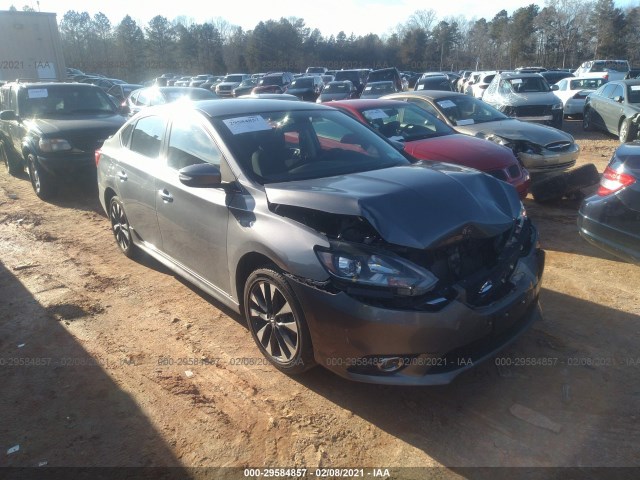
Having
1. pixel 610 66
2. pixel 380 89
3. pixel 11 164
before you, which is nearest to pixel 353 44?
pixel 610 66

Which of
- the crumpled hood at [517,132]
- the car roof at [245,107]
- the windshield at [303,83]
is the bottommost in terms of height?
the crumpled hood at [517,132]

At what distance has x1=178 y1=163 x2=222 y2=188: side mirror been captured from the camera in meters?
3.42

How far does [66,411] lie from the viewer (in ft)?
10.3

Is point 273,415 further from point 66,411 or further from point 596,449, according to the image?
point 596,449

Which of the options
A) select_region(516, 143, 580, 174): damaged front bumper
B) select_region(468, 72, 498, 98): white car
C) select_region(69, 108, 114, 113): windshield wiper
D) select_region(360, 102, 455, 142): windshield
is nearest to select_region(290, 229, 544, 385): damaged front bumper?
select_region(360, 102, 455, 142): windshield

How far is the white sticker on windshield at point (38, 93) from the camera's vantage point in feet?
29.7

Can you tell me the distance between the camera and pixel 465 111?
8.26 metres

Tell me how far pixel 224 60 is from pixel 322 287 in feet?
211

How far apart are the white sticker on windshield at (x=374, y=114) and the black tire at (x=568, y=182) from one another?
2.44 metres

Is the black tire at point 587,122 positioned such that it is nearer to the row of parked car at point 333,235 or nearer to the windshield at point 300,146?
the row of parked car at point 333,235

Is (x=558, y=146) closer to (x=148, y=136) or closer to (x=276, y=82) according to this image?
(x=148, y=136)

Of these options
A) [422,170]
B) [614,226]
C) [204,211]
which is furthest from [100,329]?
[614,226]

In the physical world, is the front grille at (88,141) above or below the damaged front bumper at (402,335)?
above

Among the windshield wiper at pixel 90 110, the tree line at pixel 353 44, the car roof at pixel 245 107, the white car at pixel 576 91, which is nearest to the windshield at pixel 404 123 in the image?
the car roof at pixel 245 107
